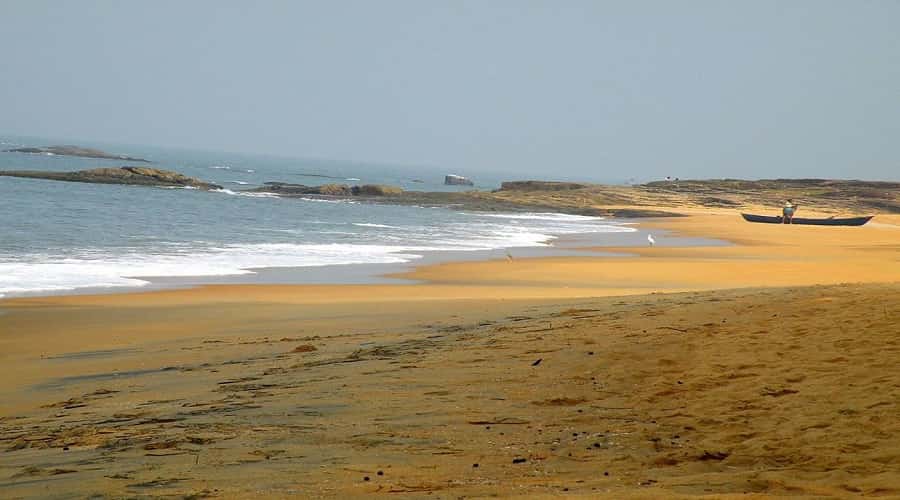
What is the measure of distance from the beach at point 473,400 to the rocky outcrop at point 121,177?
60.2 metres

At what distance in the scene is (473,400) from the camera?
7.66 meters

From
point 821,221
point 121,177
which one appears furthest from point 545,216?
point 121,177

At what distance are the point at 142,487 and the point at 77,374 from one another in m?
5.86

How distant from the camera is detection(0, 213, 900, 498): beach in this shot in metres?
5.62

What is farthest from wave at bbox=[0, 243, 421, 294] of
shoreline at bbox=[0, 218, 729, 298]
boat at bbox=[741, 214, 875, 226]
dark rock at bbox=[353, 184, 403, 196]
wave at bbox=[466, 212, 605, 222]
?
dark rock at bbox=[353, 184, 403, 196]

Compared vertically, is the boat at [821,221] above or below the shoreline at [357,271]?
above

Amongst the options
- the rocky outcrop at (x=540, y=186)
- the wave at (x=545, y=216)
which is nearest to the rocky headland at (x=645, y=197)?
the rocky outcrop at (x=540, y=186)

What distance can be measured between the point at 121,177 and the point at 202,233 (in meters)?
41.9

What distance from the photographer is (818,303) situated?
36.6 feet

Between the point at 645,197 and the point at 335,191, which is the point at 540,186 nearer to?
the point at 645,197

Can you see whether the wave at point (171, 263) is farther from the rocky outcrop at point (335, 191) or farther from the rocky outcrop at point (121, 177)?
the rocky outcrop at point (121, 177)

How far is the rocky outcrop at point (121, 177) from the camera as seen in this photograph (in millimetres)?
71500

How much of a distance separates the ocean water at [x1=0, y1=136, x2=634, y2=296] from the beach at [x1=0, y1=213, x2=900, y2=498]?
798 cm

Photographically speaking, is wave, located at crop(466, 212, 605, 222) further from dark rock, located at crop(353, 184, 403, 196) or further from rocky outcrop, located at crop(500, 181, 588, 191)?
rocky outcrop, located at crop(500, 181, 588, 191)
